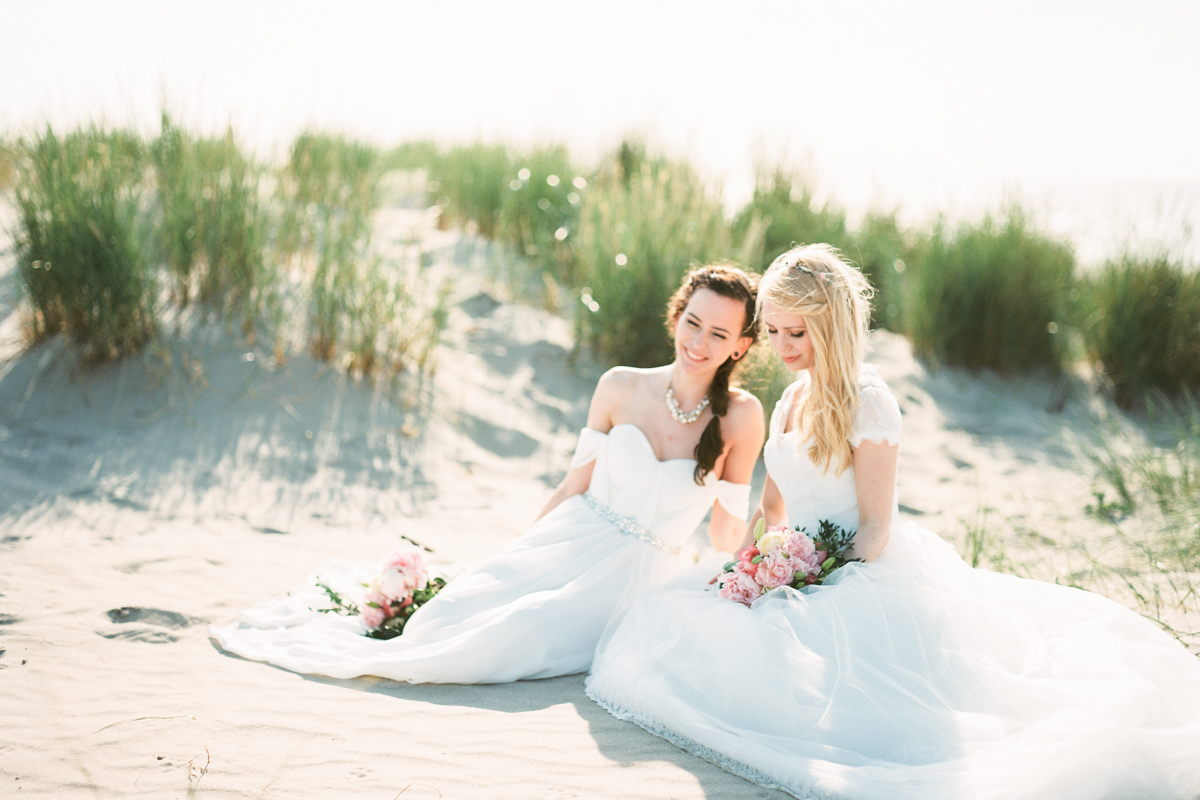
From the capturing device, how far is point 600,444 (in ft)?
10.7

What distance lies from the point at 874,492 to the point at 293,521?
3.11 metres

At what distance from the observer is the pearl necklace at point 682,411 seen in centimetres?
321

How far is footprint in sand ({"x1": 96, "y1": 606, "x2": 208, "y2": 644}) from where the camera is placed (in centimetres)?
298

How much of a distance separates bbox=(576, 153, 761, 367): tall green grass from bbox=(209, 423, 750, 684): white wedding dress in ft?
8.94

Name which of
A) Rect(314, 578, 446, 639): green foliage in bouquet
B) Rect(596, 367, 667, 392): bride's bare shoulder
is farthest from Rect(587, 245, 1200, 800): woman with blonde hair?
Rect(314, 578, 446, 639): green foliage in bouquet

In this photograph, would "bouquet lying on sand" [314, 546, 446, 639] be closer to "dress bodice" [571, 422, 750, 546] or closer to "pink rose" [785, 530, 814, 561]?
"dress bodice" [571, 422, 750, 546]

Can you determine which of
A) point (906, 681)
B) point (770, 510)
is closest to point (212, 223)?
point (770, 510)

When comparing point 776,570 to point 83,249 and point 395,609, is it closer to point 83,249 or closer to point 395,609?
point 395,609

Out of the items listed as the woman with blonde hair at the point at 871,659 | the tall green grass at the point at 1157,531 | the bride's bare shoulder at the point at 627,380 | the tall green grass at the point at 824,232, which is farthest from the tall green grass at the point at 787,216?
the woman with blonde hair at the point at 871,659

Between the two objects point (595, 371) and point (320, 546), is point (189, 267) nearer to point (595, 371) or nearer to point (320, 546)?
point (320, 546)

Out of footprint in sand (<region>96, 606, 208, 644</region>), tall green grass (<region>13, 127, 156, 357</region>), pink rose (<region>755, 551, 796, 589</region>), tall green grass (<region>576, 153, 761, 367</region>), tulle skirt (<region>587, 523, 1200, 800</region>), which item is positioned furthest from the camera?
tall green grass (<region>576, 153, 761, 367</region>)

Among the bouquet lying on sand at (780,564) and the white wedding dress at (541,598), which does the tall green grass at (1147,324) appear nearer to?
the white wedding dress at (541,598)

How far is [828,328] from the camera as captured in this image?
8.51 ft

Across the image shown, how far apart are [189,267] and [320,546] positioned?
2.38 meters
